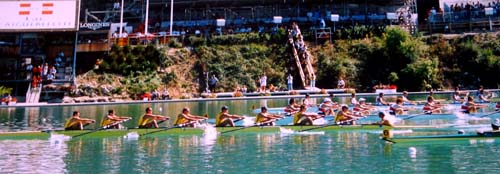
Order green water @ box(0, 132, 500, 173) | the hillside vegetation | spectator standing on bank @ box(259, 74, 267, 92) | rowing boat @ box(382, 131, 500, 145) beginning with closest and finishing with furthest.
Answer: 1. green water @ box(0, 132, 500, 173)
2. rowing boat @ box(382, 131, 500, 145)
3. the hillside vegetation
4. spectator standing on bank @ box(259, 74, 267, 92)

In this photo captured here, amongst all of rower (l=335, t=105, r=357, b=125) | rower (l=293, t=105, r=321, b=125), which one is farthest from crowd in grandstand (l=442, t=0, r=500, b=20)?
rower (l=293, t=105, r=321, b=125)

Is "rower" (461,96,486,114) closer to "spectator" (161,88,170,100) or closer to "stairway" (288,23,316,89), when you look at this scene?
"stairway" (288,23,316,89)

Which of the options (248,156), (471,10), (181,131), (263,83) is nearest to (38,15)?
(263,83)

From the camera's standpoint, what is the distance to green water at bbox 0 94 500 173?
46.2 feet

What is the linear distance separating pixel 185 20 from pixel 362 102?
3500 centimetres

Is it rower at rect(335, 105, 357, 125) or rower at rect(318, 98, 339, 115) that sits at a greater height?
A: rower at rect(318, 98, 339, 115)

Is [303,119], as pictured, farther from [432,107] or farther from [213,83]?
[213,83]

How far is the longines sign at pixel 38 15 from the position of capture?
157 ft

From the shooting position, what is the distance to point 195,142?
19219 mm

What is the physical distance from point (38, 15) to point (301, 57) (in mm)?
23771

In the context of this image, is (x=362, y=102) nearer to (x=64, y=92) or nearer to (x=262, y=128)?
(x=262, y=128)

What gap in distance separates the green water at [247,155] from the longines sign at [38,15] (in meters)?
29.6

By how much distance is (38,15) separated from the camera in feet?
158

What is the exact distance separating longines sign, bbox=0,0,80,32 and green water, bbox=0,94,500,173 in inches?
1166
